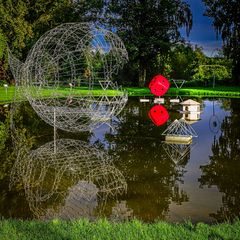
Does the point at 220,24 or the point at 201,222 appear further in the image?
the point at 220,24

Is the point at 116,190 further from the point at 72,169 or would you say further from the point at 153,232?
the point at 153,232

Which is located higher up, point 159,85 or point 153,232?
point 159,85

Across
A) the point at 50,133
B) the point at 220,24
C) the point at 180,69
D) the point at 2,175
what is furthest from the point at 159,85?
the point at 180,69

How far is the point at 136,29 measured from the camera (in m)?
39.6

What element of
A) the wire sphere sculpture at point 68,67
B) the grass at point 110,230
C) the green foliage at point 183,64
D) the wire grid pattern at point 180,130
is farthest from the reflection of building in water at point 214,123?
the green foliage at point 183,64

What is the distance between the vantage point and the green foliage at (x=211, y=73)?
44531 millimetres

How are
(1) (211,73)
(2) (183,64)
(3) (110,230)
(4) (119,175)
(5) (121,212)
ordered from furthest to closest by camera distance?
(2) (183,64)
(1) (211,73)
(4) (119,175)
(5) (121,212)
(3) (110,230)

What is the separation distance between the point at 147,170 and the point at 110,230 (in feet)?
12.2

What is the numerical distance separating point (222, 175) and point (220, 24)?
32123mm

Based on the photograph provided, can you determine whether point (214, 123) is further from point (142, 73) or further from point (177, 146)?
point (142, 73)

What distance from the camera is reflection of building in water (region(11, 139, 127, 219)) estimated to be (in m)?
6.59

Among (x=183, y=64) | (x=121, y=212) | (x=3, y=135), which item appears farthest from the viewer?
(x=183, y=64)

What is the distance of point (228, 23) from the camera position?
38.2m

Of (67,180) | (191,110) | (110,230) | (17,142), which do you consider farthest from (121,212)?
(191,110)
